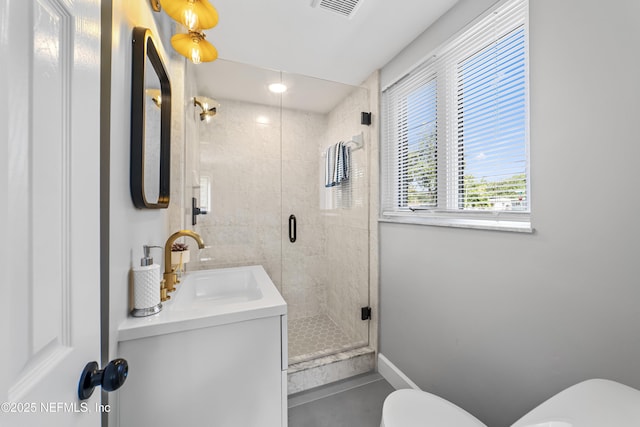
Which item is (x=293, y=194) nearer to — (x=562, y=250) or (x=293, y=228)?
(x=293, y=228)

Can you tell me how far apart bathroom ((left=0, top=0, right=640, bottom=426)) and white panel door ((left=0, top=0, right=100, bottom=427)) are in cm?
1

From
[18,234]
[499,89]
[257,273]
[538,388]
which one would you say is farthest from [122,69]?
[538,388]

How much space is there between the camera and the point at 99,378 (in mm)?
525

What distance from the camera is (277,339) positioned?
115 cm

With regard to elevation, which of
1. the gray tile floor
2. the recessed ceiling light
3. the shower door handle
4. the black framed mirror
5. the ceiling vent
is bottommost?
the gray tile floor

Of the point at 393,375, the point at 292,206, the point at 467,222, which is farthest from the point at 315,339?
the point at 467,222

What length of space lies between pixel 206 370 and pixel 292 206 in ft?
4.82

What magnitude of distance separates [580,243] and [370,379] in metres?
1.66

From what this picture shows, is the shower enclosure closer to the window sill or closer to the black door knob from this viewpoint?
the window sill

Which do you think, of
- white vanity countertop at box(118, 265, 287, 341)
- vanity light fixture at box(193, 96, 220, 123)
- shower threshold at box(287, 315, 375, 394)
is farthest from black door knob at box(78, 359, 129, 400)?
vanity light fixture at box(193, 96, 220, 123)

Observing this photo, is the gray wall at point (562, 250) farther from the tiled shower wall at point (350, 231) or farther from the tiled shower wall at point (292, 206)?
the tiled shower wall at point (292, 206)

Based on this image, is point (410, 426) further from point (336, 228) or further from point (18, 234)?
point (336, 228)

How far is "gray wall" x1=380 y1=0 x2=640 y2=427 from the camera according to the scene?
2.77ft

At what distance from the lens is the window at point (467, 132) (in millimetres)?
1193
